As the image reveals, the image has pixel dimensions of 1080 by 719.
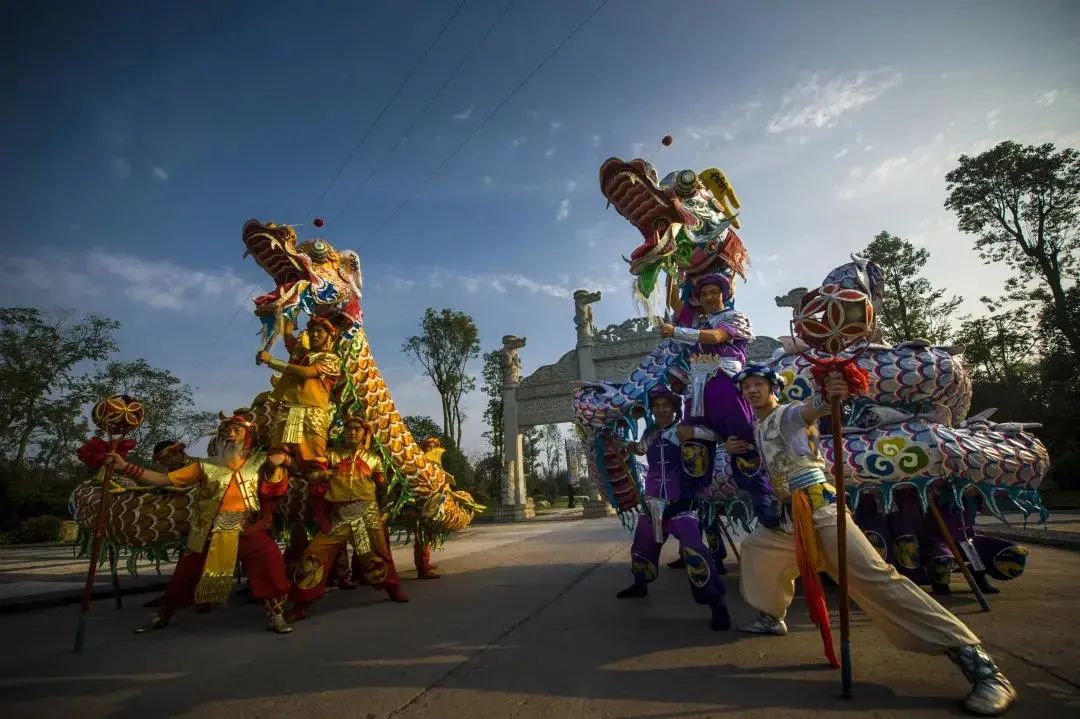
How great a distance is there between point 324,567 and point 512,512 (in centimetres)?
1320

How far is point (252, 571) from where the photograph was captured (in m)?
3.44

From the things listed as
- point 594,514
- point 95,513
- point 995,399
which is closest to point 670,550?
point 95,513

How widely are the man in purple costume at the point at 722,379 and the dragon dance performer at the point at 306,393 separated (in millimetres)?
2705

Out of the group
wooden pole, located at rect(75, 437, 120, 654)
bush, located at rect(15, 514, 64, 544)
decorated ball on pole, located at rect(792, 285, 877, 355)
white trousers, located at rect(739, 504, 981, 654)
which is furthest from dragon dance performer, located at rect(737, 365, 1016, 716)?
bush, located at rect(15, 514, 64, 544)

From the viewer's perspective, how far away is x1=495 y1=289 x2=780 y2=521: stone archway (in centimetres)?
1623

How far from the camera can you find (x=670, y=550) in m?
7.24

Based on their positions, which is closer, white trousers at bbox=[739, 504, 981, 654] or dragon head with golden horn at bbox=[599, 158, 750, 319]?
white trousers at bbox=[739, 504, 981, 654]

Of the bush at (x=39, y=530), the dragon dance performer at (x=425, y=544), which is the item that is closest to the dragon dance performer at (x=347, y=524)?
the dragon dance performer at (x=425, y=544)

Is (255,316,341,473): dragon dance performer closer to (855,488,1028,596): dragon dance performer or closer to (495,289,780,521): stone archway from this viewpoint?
(855,488,1028,596): dragon dance performer

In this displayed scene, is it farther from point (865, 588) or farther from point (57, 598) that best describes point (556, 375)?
point (865, 588)

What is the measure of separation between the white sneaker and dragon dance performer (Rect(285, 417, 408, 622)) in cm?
263

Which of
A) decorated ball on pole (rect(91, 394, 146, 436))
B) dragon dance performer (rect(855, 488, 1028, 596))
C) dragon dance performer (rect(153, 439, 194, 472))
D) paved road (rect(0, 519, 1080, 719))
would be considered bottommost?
paved road (rect(0, 519, 1080, 719))

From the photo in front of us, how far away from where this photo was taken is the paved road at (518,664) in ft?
6.35

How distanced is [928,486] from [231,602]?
569 cm
